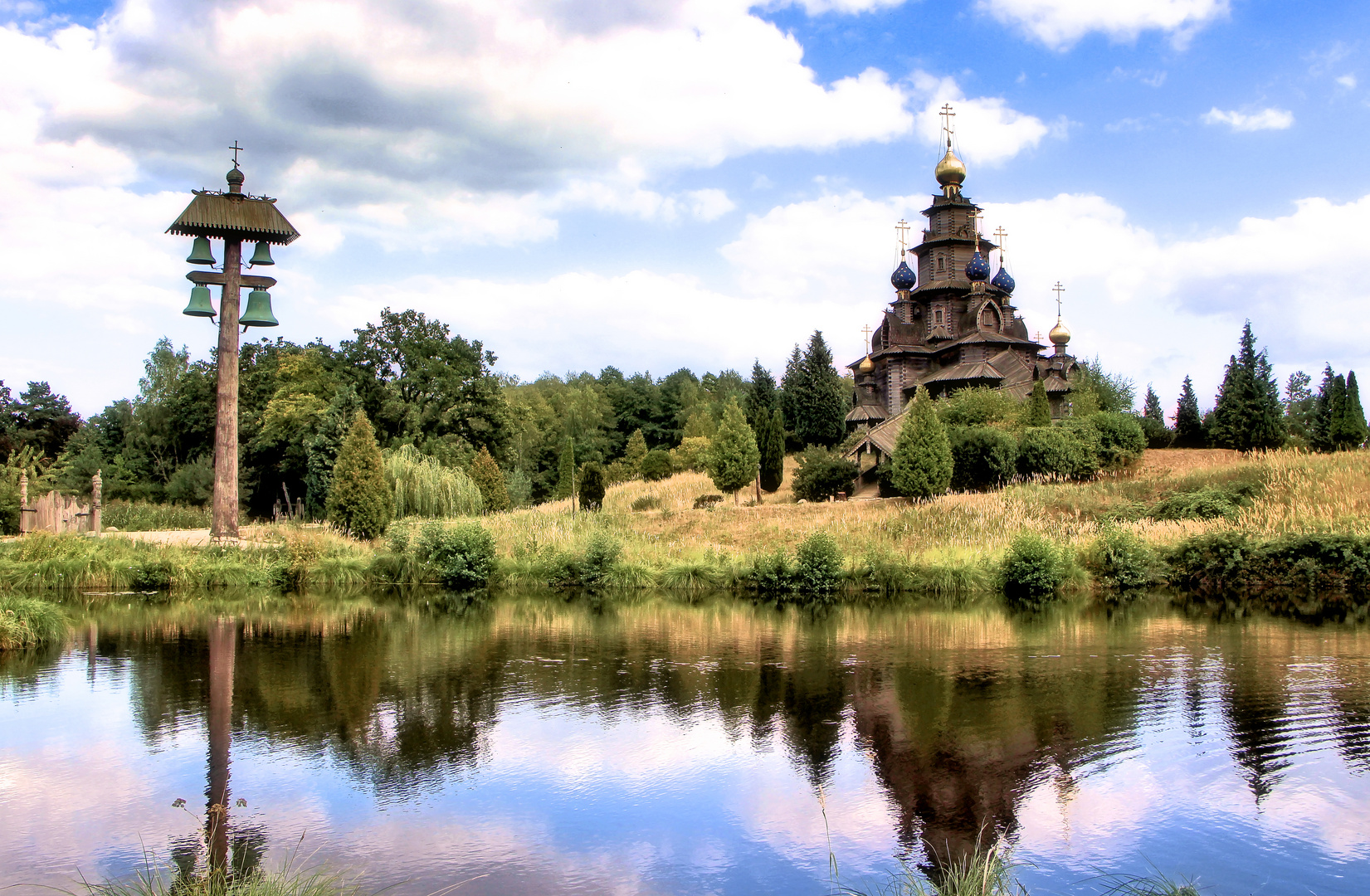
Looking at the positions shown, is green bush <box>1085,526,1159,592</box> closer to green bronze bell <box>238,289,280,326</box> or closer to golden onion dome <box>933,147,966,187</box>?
green bronze bell <box>238,289,280,326</box>

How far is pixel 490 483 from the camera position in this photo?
3441cm

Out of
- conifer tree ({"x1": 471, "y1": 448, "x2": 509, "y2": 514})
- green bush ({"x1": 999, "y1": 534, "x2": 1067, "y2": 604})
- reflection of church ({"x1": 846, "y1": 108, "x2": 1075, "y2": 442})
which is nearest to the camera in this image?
green bush ({"x1": 999, "y1": 534, "x2": 1067, "y2": 604})

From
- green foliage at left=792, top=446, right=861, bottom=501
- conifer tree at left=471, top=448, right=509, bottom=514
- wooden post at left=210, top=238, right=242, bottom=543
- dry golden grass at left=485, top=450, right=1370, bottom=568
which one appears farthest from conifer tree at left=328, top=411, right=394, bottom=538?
green foliage at left=792, top=446, right=861, bottom=501

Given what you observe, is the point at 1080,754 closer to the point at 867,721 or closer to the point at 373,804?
the point at 867,721

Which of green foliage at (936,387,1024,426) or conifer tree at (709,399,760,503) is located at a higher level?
green foliage at (936,387,1024,426)

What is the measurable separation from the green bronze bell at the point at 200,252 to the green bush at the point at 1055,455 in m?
25.1

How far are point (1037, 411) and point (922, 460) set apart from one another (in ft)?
31.2

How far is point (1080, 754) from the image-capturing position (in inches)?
320

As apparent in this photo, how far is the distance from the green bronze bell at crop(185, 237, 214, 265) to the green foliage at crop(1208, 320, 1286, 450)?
119 feet

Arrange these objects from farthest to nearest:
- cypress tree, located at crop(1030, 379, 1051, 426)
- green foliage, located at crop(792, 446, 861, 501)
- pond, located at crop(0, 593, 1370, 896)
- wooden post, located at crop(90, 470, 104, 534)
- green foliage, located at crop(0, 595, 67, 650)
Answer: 1. cypress tree, located at crop(1030, 379, 1051, 426)
2. green foliage, located at crop(792, 446, 861, 501)
3. wooden post, located at crop(90, 470, 104, 534)
4. green foliage, located at crop(0, 595, 67, 650)
5. pond, located at crop(0, 593, 1370, 896)

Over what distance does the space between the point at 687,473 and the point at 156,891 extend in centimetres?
4243

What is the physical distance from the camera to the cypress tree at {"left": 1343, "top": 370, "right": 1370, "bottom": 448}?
1503 inches

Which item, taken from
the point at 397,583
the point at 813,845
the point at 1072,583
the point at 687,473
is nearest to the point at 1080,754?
the point at 813,845

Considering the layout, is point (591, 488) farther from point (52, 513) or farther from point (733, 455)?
point (52, 513)
